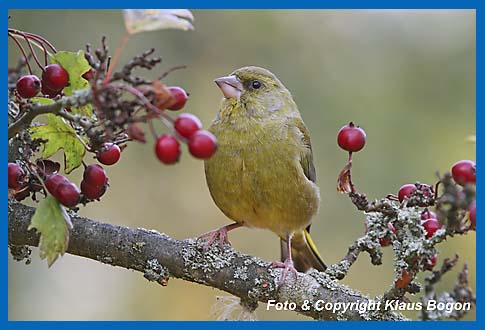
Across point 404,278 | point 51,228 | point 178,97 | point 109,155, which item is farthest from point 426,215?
point 51,228

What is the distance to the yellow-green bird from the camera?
299 centimetres

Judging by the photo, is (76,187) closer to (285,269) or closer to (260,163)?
(285,269)

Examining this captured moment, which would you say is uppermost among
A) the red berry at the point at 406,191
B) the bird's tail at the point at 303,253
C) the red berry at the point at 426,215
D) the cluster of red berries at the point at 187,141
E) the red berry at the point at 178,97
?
the red berry at the point at 178,97

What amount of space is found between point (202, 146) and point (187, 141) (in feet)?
0.16

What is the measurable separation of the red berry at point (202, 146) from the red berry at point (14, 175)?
27.1 inches

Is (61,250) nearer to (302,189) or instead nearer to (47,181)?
(47,181)

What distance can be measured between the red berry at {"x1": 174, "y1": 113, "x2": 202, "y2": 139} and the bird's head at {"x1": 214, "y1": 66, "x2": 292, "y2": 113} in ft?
4.94

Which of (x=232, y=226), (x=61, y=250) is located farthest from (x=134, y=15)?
(x=232, y=226)

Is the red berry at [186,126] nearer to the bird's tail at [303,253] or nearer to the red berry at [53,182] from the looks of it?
the red berry at [53,182]

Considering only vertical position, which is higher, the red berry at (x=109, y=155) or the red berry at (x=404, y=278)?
the red berry at (x=109, y=155)

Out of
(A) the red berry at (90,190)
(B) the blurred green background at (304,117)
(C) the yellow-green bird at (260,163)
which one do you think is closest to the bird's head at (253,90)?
(C) the yellow-green bird at (260,163)

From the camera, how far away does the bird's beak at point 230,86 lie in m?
3.17

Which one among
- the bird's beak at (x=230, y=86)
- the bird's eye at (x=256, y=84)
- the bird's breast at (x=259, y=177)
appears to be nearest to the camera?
the bird's breast at (x=259, y=177)

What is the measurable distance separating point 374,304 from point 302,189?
938 mm
